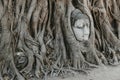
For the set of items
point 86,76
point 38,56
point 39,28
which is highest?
point 39,28

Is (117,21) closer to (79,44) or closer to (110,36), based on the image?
(110,36)

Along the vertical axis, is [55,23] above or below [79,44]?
above

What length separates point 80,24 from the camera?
763 centimetres

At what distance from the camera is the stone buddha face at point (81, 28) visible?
7617 millimetres

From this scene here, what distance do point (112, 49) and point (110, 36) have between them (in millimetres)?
323

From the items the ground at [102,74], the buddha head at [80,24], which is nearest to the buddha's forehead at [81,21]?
the buddha head at [80,24]

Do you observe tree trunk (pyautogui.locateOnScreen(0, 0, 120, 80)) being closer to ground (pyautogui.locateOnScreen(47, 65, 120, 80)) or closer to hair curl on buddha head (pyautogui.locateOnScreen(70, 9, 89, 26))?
hair curl on buddha head (pyautogui.locateOnScreen(70, 9, 89, 26))


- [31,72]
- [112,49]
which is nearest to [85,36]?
[112,49]

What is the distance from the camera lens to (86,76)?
7.04 m

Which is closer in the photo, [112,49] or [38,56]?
[38,56]

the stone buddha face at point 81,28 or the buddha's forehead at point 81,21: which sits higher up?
the buddha's forehead at point 81,21

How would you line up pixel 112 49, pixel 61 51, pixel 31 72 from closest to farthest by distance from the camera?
pixel 31 72, pixel 61 51, pixel 112 49

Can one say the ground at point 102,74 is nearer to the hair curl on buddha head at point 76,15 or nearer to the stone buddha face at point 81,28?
the stone buddha face at point 81,28

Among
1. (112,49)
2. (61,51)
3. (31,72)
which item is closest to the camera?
(31,72)
